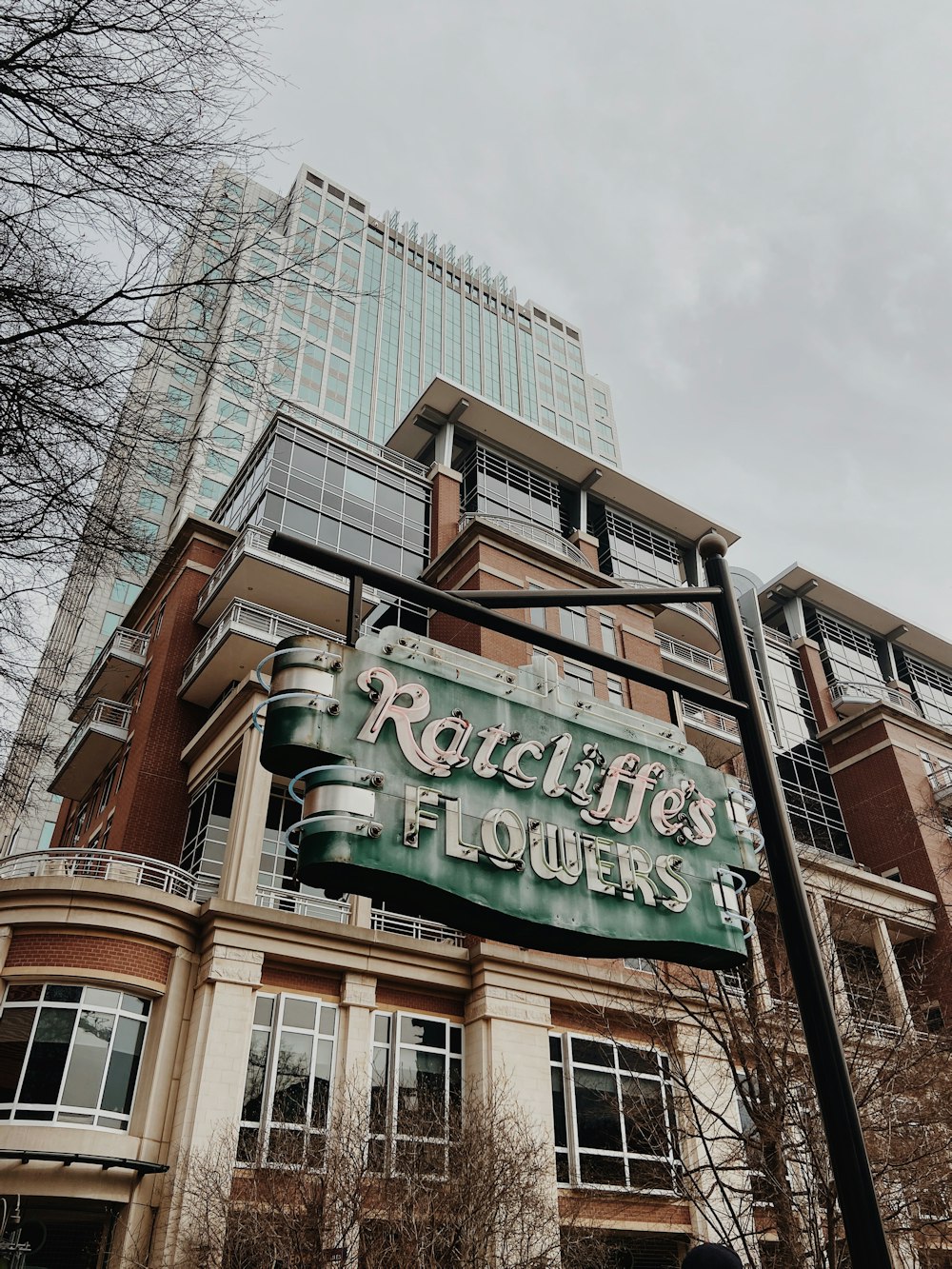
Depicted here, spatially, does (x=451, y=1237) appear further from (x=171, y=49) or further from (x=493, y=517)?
(x=493, y=517)

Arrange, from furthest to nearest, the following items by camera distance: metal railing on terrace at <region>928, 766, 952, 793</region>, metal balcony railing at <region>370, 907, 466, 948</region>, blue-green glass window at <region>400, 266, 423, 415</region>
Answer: blue-green glass window at <region>400, 266, 423, 415</region>, metal railing on terrace at <region>928, 766, 952, 793</region>, metal balcony railing at <region>370, 907, 466, 948</region>

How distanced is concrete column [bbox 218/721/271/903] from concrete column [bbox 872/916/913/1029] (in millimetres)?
13216

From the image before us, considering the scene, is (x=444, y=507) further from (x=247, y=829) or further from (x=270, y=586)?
(x=247, y=829)

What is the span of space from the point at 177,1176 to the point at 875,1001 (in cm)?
1474

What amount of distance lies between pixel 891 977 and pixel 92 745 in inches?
965

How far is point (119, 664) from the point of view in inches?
1257

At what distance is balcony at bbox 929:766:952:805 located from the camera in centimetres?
3944

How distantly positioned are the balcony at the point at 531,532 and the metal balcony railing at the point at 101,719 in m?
12.5

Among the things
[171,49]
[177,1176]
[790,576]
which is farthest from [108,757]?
[790,576]

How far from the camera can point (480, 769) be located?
6070mm

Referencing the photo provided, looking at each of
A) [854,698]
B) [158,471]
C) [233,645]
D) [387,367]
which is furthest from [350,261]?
[158,471]

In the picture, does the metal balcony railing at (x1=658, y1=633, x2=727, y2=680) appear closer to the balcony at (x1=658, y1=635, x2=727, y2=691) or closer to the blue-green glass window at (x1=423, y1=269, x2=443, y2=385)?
the balcony at (x1=658, y1=635, x2=727, y2=691)

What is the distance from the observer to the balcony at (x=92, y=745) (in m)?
30.0

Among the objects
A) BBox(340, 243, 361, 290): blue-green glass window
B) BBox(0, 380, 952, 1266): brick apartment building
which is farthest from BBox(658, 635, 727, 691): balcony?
BBox(340, 243, 361, 290): blue-green glass window
